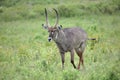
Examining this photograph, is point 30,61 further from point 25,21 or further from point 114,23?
point 25,21

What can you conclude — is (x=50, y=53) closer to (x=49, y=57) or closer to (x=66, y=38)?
(x=49, y=57)

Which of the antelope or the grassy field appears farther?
the antelope

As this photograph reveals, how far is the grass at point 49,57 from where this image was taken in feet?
Answer: 27.1

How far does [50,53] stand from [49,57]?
757mm

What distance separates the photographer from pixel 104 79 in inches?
300

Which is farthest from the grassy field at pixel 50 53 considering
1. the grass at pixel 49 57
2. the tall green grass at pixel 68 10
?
the tall green grass at pixel 68 10

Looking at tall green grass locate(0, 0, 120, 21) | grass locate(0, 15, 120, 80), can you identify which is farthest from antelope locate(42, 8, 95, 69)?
tall green grass locate(0, 0, 120, 21)

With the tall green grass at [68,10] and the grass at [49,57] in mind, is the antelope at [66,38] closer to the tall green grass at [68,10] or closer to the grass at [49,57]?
the grass at [49,57]

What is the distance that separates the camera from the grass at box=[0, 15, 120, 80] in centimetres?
826

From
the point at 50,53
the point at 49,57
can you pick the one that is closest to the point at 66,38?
the point at 49,57

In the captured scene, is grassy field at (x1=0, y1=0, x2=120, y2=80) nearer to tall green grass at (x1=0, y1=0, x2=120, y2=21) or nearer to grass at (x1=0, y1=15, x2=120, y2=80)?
grass at (x1=0, y1=15, x2=120, y2=80)

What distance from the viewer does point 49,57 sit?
11.6 meters

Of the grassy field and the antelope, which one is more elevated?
the antelope

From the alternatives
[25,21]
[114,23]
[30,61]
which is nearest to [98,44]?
[30,61]
